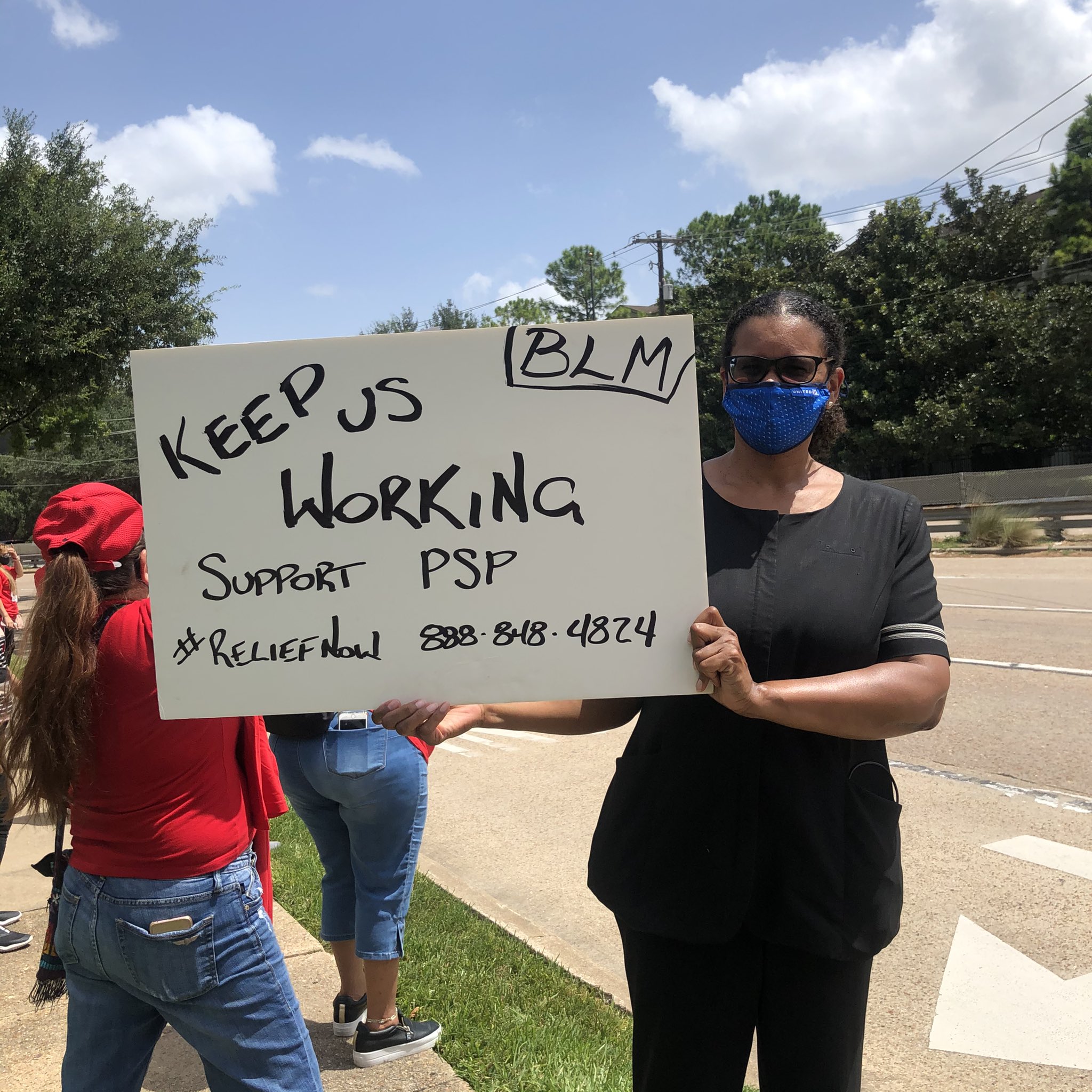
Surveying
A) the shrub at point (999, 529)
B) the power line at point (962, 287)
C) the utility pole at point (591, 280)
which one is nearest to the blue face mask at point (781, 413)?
the shrub at point (999, 529)

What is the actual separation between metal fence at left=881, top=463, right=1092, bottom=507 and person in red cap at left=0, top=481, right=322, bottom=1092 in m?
20.4

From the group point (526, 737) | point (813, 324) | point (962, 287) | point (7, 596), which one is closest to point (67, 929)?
point (813, 324)

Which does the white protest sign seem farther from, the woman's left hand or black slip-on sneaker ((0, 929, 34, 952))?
black slip-on sneaker ((0, 929, 34, 952))

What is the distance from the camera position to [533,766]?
263 inches

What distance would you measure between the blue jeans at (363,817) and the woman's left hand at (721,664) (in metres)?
1.38

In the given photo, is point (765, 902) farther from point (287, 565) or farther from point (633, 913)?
point (287, 565)

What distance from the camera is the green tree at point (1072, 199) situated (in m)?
32.6

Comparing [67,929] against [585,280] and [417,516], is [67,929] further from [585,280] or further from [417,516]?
[585,280]

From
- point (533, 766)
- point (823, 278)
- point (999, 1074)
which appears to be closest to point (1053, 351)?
point (823, 278)

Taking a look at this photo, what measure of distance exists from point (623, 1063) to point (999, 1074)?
3.85 feet

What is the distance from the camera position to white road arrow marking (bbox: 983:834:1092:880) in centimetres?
443

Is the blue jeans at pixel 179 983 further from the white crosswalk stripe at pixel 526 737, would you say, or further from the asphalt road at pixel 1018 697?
the white crosswalk stripe at pixel 526 737

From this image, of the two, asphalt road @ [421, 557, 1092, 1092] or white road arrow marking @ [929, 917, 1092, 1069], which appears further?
asphalt road @ [421, 557, 1092, 1092]

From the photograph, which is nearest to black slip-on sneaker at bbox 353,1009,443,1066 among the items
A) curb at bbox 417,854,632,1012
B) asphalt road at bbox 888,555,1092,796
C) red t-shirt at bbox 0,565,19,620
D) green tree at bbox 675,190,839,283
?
curb at bbox 417,854,632,1012
